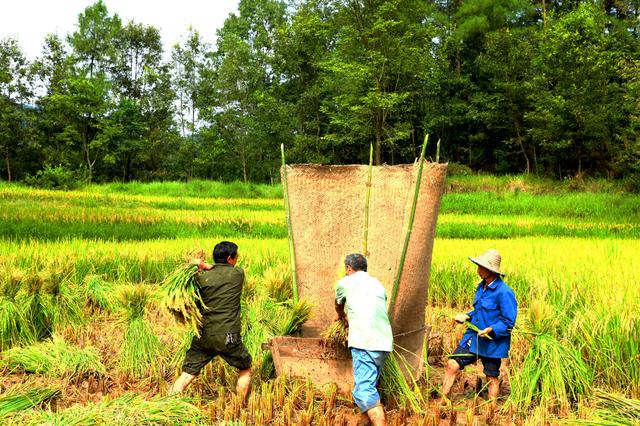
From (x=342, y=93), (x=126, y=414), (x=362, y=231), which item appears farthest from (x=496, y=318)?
(x=342, y=93)

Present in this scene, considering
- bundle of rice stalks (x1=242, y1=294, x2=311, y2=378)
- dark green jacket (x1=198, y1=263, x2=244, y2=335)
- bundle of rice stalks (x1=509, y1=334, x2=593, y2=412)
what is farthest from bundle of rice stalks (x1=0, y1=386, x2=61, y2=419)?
bundle of rice stalks (x1=509, y1=334, x2=593, y2=412)

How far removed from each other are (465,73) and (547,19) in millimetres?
4528

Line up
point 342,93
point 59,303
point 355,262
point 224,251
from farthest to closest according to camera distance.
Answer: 1. point 342,93
2. point 59,303
3. point 224,251
4. point 355,262

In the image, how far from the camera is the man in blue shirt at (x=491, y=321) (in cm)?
365

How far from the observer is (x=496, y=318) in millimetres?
3691

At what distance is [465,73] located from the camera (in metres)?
29.2

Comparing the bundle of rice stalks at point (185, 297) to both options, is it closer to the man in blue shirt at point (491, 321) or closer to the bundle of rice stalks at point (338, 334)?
the bundle of rice stalks at point (338, 334)

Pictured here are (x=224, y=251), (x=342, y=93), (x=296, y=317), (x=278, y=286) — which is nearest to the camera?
(x=224, y=251)

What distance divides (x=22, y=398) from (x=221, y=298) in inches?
50.9

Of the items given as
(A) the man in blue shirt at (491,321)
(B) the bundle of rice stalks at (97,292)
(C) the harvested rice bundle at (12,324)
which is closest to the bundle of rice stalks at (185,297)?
(A) the man in blue shirt at (491,321)

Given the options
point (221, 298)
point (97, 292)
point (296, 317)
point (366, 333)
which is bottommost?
point (97, 292)

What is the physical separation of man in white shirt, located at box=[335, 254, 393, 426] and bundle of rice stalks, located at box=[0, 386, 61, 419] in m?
1.93

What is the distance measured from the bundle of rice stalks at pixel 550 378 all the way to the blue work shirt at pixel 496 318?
0.68 feet

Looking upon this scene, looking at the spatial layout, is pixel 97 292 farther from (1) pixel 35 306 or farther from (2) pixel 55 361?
(2) pixel 55 361
